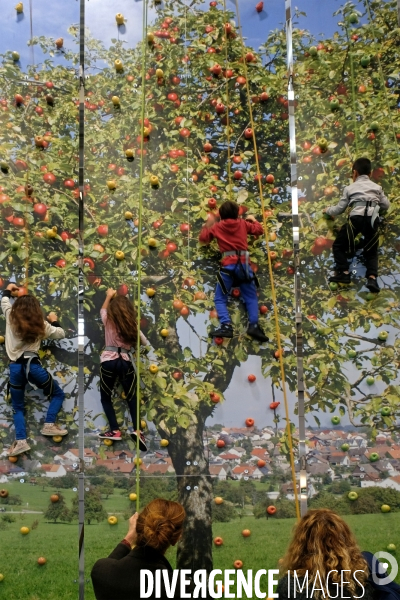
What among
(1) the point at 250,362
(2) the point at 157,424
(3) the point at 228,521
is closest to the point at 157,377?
(2) the point at 157,424

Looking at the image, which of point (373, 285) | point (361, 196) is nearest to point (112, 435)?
point (373, 285)

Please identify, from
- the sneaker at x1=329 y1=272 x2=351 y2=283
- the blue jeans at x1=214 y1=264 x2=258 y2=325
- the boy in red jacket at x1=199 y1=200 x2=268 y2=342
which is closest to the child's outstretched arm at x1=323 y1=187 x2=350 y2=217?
the sneaker at x1=329 y1=272 x2=351 y2=283

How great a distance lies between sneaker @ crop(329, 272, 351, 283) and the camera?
12.6ft

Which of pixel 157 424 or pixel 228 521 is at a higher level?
pixel 157 424

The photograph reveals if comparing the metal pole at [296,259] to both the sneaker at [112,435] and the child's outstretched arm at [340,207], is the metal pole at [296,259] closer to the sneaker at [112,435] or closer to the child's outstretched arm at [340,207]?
the child's outstretched arm at [340,207]

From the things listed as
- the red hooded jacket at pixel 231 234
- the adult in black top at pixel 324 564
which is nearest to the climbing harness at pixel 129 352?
the red hooded jacket at pixel 231 234

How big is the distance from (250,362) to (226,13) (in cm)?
220

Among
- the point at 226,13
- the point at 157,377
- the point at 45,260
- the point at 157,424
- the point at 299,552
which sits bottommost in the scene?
the point at 299,552

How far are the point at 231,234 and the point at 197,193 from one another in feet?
1.19

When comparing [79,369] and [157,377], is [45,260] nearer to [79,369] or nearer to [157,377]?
[79,369]

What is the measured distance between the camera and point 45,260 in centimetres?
386

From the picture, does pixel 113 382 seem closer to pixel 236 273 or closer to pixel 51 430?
pixel 51 430

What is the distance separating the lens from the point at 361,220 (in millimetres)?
3781

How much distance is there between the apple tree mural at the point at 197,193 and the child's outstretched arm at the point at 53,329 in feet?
0.31
